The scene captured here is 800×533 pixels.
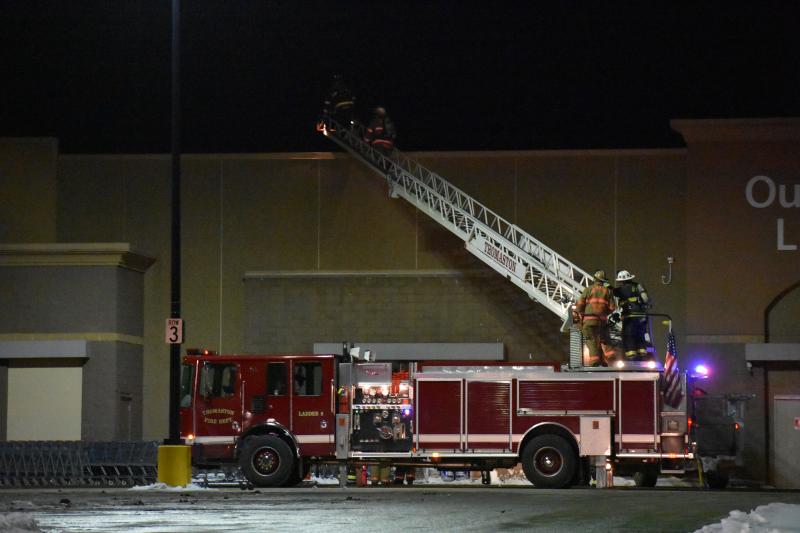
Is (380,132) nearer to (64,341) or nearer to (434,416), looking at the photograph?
(64,341)

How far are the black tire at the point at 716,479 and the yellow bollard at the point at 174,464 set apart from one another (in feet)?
30.0

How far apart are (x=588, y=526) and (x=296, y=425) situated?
9.24 m

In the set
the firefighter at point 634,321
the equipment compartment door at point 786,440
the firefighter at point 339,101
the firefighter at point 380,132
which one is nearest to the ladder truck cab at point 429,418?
the firefighter at point 634,321

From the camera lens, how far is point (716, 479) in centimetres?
2438

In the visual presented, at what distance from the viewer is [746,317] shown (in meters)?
30.7

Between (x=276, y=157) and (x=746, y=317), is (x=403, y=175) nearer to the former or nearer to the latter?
(x=276, y=157)

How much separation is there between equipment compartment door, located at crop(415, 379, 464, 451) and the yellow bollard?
151 inches

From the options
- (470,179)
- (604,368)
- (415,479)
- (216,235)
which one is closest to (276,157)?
(216,235)

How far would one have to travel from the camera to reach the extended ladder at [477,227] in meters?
28.6

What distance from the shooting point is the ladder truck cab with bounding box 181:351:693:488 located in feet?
71.2

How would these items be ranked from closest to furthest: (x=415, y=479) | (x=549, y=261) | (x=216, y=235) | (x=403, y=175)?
Answer: (x=415, y=479) → (x=549, y=261) → (x=403, y=175) → (x=216, y=235)

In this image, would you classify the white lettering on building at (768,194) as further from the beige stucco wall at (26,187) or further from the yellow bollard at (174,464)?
the beige stucco wall at (26,187)

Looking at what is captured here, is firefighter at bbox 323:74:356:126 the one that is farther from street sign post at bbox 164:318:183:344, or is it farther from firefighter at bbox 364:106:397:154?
street sign post at bbox 164:318:183:344

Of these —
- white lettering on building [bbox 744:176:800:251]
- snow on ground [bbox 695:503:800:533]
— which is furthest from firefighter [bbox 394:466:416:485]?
white lettering on building [bbox 744:176:800:251]
